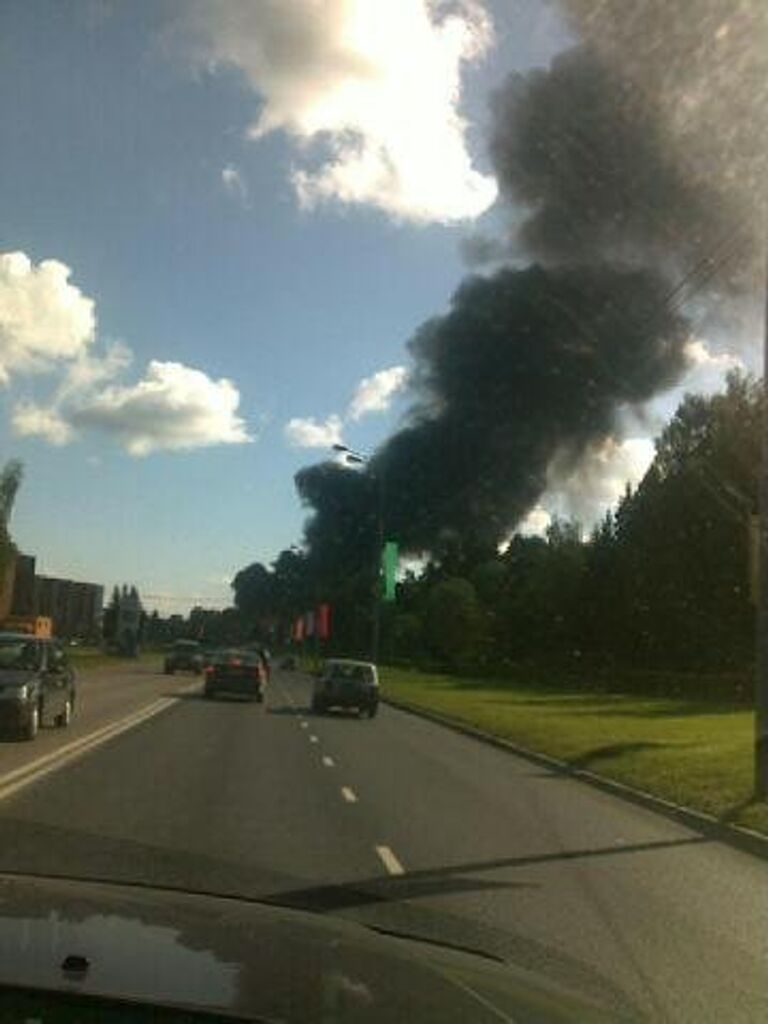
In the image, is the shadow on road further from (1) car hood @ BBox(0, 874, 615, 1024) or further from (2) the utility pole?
(2) the utility pole

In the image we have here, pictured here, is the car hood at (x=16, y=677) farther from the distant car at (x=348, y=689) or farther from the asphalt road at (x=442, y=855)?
the distant car at (x=348, y=689)

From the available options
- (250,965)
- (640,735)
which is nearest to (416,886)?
(250,965)

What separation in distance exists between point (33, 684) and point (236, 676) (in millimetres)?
17108

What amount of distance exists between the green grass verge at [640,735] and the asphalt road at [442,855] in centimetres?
76

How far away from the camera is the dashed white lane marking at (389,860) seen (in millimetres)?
10258

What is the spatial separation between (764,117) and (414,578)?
3324 inches

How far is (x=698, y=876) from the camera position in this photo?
430 inches

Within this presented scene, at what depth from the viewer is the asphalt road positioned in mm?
7641

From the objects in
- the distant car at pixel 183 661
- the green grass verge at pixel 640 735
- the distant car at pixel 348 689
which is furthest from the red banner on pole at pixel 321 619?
the distant car at pixel 348 689

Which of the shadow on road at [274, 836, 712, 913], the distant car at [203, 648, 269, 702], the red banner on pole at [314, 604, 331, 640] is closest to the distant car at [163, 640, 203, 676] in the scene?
the distant car at [203, 648, 269, 702]

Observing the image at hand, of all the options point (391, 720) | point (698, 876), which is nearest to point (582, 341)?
point (391, 720)

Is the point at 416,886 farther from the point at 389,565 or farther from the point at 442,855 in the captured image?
the point at 389,565

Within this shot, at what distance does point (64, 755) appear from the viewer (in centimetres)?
1870

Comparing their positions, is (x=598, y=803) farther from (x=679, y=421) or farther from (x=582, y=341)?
(x=679, y=421)
